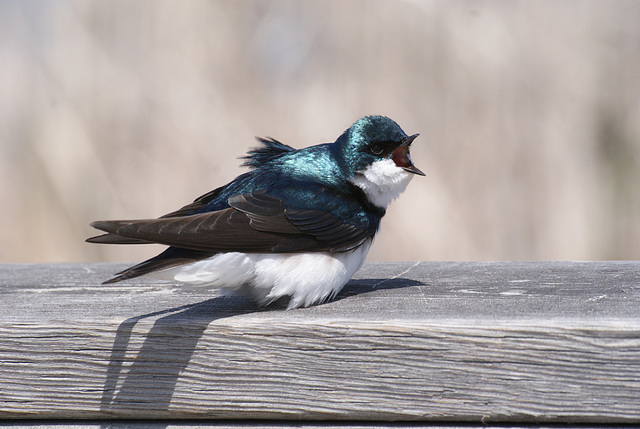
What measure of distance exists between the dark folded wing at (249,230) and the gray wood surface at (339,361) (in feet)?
0.66

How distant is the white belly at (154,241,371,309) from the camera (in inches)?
82.5

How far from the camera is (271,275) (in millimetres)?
2195

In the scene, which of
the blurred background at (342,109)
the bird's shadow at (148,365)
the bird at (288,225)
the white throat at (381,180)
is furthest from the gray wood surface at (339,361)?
the blurred background at (342,109)

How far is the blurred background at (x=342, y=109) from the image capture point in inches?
203

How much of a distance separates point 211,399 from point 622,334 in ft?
3.24

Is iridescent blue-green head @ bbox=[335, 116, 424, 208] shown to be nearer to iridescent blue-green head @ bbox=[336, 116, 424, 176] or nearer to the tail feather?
iridescent blue-green head @ bbox=[336, 116, 424, 176]

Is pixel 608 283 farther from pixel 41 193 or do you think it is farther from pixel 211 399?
pixel 41 193

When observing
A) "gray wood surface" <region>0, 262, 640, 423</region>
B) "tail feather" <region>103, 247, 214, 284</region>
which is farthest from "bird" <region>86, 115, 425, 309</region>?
"gray wood surface" <region>0, 262, 640, 423</region>

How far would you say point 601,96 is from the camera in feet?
17.1

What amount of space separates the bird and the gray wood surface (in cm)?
11

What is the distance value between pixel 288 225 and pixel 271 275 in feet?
0.57

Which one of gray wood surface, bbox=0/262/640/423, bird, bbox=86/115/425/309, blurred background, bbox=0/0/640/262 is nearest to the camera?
gray wood surface, bbox=0/262/640/423

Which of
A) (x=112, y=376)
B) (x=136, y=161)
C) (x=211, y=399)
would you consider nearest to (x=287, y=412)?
(x=211, y=399)

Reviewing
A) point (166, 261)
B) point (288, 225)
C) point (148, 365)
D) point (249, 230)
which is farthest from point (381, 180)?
point (148, 365)
